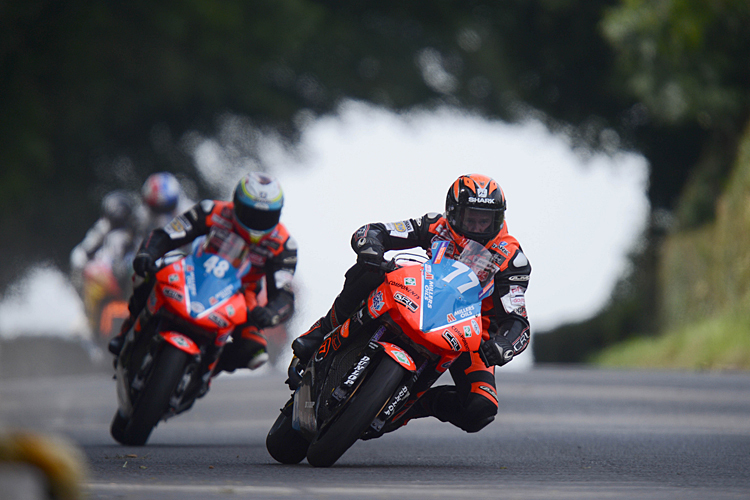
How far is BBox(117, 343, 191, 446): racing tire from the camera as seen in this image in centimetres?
812

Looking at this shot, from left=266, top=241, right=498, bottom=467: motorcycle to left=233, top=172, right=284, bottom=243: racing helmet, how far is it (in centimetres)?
199

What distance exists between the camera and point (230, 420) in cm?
1177

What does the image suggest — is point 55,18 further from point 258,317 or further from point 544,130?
point 258,317

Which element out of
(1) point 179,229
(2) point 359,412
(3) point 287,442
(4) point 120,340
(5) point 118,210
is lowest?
(5) point 118,210

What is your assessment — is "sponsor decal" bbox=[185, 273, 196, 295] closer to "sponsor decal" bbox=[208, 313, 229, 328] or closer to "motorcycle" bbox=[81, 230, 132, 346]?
"sponsor decal" bbox=[208, 313, 229, 328]

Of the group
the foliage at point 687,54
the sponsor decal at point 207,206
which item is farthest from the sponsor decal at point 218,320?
the foliage at point 687,54

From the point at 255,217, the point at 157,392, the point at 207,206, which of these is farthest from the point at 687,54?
the point at 157,392

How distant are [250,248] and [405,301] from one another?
2546 mm

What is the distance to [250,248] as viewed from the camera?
354 inches

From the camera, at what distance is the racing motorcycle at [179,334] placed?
8227 mm

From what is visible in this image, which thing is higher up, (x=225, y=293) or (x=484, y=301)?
(x=484, y=301)

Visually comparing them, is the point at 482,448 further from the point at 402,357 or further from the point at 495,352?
the point at 402,357

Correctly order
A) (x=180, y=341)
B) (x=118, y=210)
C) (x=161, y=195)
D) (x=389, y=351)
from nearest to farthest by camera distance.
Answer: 1. (x=389, y=351)
2. (x=180, y=341)
3. (x=161, y=195)
4. (x=118, y=210)

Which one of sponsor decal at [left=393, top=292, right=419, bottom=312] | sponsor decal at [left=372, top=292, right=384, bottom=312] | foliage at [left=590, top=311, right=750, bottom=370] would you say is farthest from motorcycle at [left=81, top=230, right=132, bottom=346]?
sponsor decal at [left=393, top=292, right=419, bottom=312]
